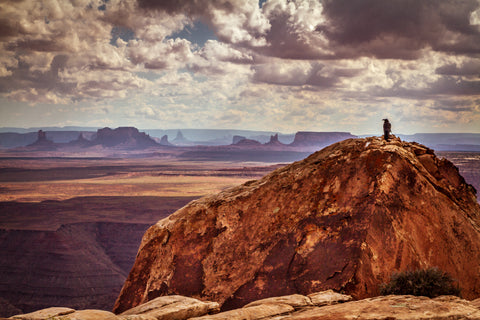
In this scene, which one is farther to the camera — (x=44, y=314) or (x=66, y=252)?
(x=66, y=252)

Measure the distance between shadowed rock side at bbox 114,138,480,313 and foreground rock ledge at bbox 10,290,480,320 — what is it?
124 cm

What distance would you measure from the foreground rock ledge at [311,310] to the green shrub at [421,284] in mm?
586

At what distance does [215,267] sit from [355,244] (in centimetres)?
382

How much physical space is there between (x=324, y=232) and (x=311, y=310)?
3081 millimetres

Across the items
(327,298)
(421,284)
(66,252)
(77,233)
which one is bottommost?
(66,252)

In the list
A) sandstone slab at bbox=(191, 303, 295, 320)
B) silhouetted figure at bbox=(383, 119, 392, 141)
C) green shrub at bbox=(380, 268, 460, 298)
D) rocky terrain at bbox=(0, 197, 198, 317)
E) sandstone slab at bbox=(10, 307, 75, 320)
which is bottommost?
rocky terrain at bbox=(0, 197, 198, 317)

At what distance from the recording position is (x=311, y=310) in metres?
8.02

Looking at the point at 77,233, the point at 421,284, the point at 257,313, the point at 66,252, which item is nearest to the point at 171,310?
the point at 257,313

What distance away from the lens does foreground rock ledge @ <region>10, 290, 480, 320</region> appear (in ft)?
22.6

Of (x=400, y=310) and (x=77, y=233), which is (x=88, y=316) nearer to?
(x=400, y=310)

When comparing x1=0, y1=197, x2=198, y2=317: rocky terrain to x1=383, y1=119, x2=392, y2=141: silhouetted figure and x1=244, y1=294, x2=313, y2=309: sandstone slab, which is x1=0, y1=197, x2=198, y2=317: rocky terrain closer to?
x1=383, y1=119, x2=392, y2=141: silhouetted figure

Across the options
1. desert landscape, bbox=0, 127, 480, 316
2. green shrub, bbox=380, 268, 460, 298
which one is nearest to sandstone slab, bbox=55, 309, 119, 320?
green shrub, bbox=380, 268, 460, 298

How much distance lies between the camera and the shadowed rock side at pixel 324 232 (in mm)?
10188

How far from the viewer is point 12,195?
10762 centimetres
